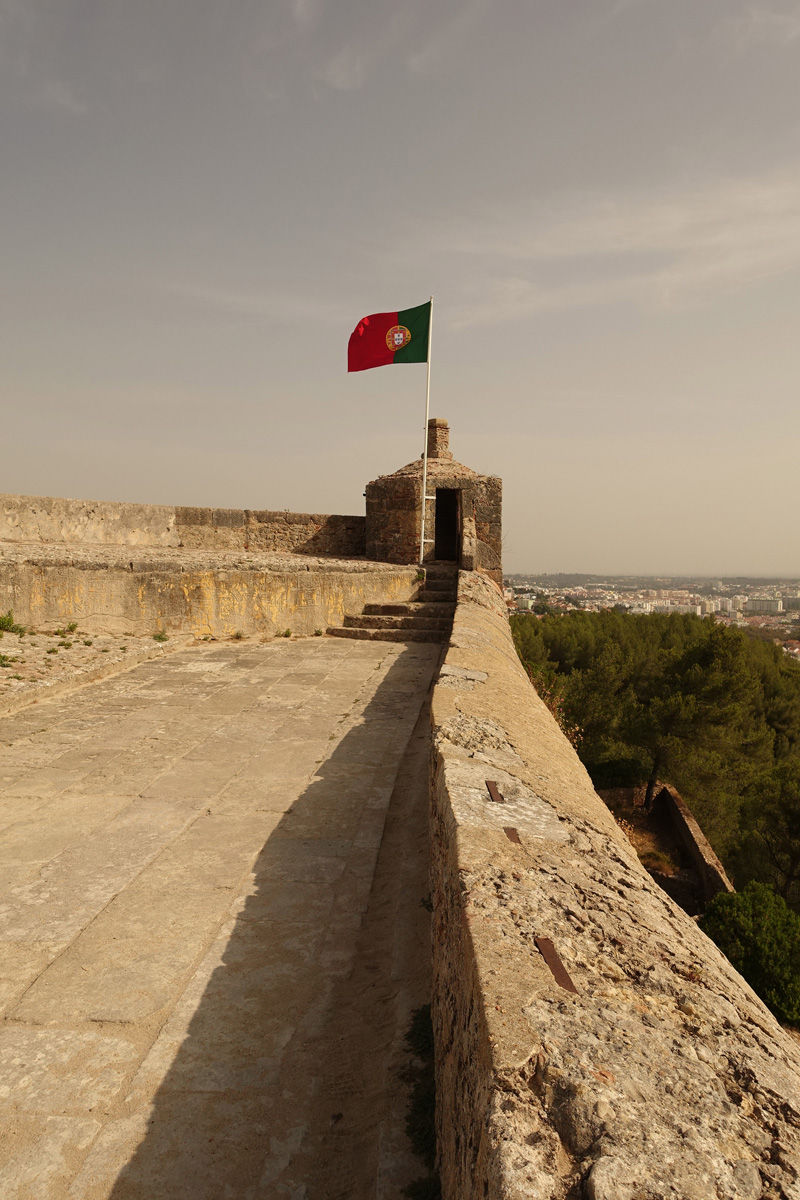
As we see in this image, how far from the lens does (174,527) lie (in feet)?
38.4

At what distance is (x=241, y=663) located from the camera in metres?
6.82

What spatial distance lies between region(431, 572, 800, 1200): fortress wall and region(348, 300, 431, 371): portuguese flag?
11.4 meters

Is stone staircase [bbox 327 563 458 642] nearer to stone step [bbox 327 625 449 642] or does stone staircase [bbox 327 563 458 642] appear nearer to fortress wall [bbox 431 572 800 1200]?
stone step [bbox 327 625 449 642]

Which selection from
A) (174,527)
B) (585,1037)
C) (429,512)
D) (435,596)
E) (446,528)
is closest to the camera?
(585,1037)

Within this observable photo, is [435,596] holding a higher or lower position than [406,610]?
higher

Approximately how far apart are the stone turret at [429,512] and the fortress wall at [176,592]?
317 cm

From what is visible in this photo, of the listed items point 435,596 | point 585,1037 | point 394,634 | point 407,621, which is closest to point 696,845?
point 435,596

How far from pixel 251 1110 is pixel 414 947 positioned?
768 millimetres

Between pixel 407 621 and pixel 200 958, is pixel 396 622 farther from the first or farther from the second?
pixel 200 958

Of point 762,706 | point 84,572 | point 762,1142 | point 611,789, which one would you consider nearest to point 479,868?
point 762,1142

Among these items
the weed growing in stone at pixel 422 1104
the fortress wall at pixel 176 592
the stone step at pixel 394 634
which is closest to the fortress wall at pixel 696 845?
the stone step at pixel 394 634

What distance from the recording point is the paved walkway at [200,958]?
1576mm

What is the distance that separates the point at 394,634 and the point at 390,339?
6611 millimetres

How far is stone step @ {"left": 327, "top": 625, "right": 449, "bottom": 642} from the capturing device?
8.35 metres
